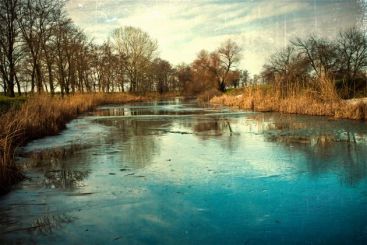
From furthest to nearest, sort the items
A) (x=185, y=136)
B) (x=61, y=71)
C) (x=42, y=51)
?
(x=61, y=71), (x=42, y=51), (x=185, y=136)

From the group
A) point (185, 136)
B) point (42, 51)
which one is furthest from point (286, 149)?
point (42, 51)

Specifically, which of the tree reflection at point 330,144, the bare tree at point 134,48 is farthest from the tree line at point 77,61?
the tree reflection at point 330,144

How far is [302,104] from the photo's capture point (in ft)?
50.9

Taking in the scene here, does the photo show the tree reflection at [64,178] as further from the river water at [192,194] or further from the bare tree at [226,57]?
the bare tree at [226,57]

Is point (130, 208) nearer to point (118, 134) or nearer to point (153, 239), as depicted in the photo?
point (153, 239)

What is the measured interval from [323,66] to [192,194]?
2270 cm

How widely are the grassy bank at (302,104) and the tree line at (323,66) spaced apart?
39cm

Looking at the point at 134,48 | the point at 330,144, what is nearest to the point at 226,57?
the point at 134,48

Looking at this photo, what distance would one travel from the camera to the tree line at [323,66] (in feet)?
55.3

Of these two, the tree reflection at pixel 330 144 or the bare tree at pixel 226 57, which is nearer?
the tree reflection at pixel 330 144

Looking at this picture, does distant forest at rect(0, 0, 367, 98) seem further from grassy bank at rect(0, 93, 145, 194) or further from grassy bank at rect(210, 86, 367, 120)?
grassy bank at rect(0, 93, 145, 194)

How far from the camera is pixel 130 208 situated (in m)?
3.95

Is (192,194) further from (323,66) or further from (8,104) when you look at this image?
(323,66)

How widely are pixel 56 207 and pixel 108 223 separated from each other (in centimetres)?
82
